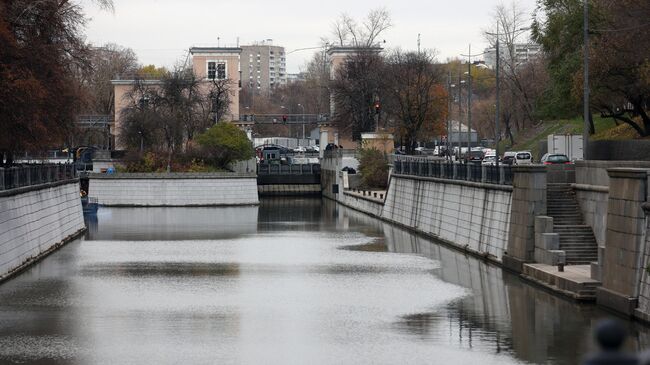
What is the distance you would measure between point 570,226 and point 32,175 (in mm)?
22740

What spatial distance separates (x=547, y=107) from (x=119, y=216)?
105 feet

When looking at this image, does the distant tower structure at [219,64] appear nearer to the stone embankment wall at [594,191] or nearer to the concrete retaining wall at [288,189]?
the concrete retaining wall at [288,189]

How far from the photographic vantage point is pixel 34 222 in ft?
142

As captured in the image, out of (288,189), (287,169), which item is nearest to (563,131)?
(287,169)

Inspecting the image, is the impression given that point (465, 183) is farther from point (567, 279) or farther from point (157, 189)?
point (157, 189)

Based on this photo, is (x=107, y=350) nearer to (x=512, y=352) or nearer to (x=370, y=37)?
(x=512, y=352)

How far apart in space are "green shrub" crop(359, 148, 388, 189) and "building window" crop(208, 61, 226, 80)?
31.5m

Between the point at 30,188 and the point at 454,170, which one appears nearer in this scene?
the point at 30,188

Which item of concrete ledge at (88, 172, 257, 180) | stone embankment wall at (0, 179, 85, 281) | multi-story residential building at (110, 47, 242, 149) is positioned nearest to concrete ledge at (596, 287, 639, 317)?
stone embankment wall at (0, 179, 85, 281)

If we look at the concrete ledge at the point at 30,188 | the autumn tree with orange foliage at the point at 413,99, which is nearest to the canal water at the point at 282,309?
the concrete ledge at the point at 30,188

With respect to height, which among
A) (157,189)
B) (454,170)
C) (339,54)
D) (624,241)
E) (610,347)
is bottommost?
(157,189)

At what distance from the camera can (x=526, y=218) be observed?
36.6 metres

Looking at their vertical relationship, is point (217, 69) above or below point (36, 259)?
above

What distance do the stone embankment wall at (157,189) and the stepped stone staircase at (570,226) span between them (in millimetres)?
55431
